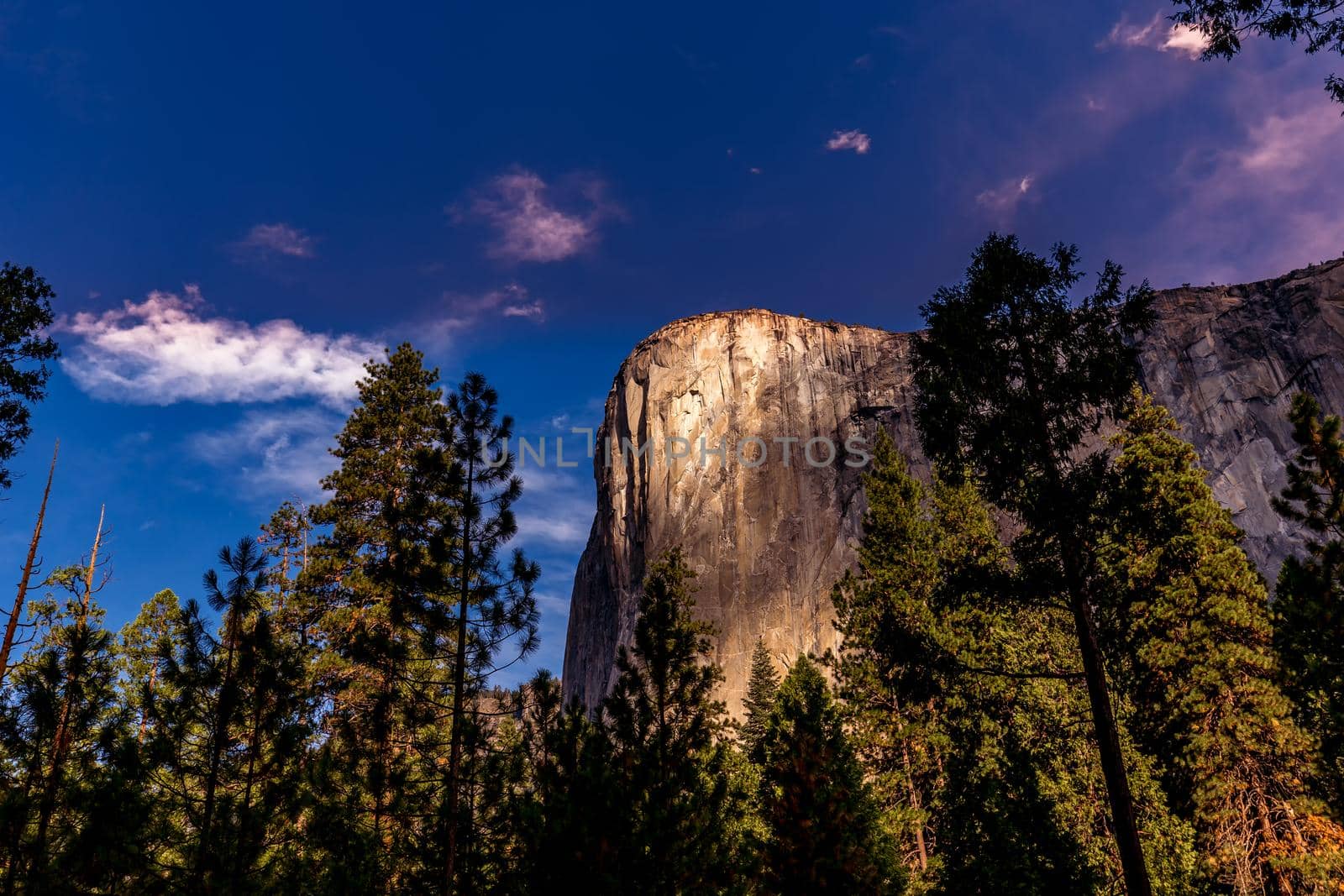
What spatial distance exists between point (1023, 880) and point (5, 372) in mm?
21768

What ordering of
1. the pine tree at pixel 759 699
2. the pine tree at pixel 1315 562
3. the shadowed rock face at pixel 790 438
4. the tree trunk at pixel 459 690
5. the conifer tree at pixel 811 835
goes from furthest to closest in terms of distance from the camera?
1. the shadowed rock face at pixel 790 438
2. the pine tree at pixel 759 699
3. the conifer tree at pixel 811 835
4. the pine tree at pixel 1315 562
5. the tree trunk at pixel 459 690

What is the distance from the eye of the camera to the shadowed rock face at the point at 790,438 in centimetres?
5562

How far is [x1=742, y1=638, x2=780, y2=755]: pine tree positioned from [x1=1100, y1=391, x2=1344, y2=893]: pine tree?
59.6 ft

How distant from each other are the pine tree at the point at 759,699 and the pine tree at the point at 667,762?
853 inches

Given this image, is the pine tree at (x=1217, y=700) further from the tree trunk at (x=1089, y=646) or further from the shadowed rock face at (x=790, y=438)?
the shadowed rock face at (x=790, y=438)

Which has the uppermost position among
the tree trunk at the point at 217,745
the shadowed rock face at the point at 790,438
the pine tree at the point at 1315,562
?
the shadowed rock face at the point at 790,438

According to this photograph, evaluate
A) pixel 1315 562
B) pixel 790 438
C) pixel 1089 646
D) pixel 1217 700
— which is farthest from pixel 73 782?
pixel 790 438

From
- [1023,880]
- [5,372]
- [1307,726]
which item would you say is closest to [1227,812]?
[1307,726]

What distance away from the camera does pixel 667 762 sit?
1113 cm

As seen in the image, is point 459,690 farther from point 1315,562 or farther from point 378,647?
point 1315,562

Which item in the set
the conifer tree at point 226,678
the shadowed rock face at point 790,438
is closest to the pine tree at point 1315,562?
the conifer tree at point 226,678

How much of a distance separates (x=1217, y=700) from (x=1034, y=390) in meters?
14.2

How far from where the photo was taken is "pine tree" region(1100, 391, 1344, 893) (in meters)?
17.7

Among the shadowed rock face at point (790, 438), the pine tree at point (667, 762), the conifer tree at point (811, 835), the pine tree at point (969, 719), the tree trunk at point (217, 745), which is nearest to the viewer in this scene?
the tree trunk at point (217, 745)
